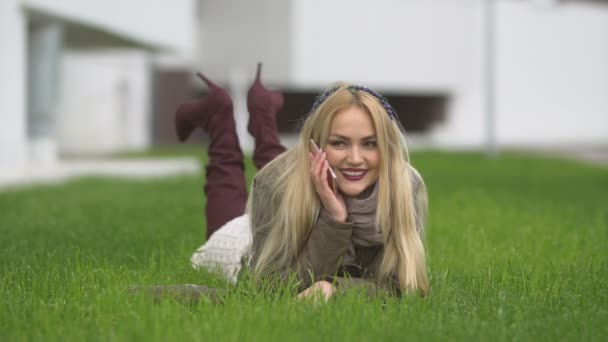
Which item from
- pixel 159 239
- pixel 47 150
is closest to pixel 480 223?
pixel 159 239

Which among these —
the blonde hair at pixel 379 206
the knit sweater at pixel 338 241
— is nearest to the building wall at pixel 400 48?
the knit sweater at pixel 338 241

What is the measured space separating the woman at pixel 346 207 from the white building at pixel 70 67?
9.28 meters

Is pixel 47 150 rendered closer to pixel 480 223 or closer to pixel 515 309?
pixel 480 223

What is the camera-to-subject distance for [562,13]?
34.8 m

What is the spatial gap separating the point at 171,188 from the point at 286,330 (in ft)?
26.9

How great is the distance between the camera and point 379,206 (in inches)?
148

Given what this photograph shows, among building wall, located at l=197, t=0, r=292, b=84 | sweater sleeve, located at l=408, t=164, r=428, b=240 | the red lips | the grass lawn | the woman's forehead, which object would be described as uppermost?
building wall, located at l=197, t=0, r=292, b=84

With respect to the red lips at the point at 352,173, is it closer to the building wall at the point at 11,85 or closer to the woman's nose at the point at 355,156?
the woman's nose at the point at 355,156

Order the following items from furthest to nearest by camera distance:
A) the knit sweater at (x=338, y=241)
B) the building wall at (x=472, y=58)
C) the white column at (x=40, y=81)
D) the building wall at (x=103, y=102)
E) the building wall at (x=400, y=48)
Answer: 1. the building wall at (x=472, y=58)
2. the building wall at (x=400, y=48)
3. the building wall at (x=103, y=102)
4. the white column at (x=40, y=81)
5. the knit sweater at (x=338, y=241)

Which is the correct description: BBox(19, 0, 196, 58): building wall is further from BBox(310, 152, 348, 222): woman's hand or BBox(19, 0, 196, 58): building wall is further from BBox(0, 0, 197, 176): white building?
BBox(310, 152, 348, 222): woman's hand

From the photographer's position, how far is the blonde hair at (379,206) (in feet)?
12.3

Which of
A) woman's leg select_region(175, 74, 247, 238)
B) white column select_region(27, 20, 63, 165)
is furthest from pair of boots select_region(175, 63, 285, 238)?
white column select_region(27, 20, 63, 165)

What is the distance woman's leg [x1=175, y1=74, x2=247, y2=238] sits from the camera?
5.04 metres

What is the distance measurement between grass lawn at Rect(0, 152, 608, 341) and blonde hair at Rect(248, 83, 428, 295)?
15 cm
